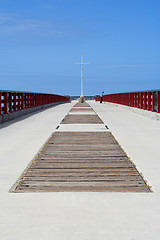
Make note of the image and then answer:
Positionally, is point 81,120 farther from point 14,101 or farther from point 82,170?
point 82,170

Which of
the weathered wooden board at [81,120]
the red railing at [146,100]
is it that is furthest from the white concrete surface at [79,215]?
the red railing at [146,100]

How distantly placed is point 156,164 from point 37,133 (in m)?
6.55

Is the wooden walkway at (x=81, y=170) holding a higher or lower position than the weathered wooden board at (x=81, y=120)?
lower

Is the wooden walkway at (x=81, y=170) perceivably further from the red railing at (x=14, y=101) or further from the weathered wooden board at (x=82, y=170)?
the red railing at (x=14, y=101)

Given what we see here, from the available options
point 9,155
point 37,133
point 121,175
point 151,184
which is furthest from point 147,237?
point 37,133

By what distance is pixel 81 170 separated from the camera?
7.48 metres

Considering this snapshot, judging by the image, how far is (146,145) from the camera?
433 inches

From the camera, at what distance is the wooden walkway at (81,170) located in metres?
6.34

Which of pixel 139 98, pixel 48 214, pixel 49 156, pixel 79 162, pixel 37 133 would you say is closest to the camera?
pixel 48 214

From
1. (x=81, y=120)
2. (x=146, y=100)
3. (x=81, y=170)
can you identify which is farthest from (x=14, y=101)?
(x=81, y=170)

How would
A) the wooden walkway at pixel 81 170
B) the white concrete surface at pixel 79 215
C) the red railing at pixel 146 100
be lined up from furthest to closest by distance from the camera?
the red railing at pixel 146 100 < the wooden walkway at pixel 81 170 < the white concrete surface at pixel 79 215

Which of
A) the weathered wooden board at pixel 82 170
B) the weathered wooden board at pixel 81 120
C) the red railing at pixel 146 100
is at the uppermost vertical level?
the red railing at pixel 146 100

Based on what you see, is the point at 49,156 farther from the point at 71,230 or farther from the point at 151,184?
the point at 71,230

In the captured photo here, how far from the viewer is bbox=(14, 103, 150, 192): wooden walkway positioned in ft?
20.8
